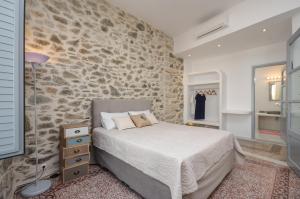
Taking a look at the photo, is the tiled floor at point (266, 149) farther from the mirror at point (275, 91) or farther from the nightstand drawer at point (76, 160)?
the nightstand drawer at point (76, 160)

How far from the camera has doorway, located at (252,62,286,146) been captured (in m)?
4.02

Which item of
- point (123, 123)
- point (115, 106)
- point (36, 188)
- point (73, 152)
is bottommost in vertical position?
point (36, 188)

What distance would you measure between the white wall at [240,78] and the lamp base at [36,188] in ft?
14.8

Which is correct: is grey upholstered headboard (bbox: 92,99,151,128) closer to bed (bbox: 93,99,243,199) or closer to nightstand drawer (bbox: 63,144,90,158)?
bed (bbox: 93,99,243,199)

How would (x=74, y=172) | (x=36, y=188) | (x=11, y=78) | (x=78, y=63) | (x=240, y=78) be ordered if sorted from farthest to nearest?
(x=240, y=78) → (x=78, y=63) → (x=74, y=172) → (x=36, y=188) → (x=11, y=78)

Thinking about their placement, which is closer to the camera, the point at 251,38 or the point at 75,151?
the point at 75,151

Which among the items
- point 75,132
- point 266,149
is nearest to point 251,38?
point 266,149

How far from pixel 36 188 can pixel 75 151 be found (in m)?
0.61

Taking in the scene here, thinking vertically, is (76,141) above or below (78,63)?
below

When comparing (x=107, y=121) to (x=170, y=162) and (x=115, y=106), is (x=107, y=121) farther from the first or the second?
(x=170, y=162)

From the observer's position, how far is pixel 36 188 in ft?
6.40

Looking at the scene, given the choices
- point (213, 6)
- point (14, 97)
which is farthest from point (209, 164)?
point (213, 6)

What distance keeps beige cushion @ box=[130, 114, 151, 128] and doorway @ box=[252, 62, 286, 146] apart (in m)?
3.17

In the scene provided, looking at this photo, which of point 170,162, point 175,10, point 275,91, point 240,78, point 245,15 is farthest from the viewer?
point 240,78
